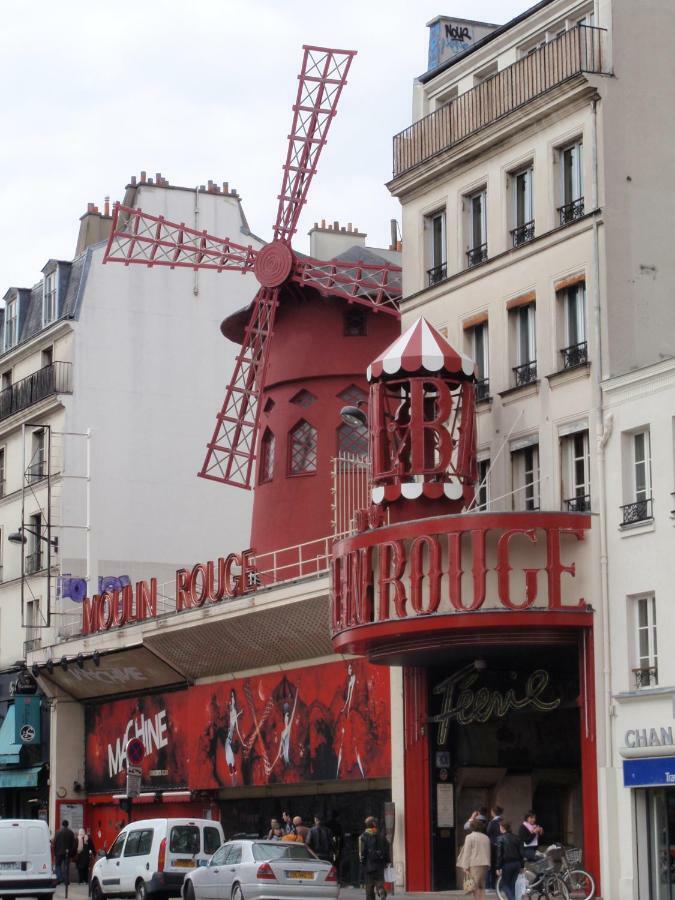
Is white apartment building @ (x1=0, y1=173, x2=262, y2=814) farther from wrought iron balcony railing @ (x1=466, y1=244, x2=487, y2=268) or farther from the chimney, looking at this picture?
wrought iron balcony railing @ (x1=466, y1=244, x2=487, y2=268)

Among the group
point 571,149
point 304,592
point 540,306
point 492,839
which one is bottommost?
point 492,839

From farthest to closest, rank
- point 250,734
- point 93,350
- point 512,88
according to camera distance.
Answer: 1. point 93,350
2. point 250,734
3. point 512,88

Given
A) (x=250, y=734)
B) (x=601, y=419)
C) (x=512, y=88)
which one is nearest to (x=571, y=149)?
(x=512, y=88)

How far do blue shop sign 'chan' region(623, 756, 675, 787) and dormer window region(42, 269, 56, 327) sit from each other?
25.4 metres

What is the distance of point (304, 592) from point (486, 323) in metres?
5.69

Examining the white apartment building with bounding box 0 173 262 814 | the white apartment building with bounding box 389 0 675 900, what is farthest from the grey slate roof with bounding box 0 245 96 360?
the white apartment building with bounding box 389 0 675 900

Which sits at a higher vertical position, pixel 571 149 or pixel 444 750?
pixel 571 149

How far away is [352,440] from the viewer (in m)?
33.5

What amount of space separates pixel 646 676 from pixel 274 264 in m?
13.7

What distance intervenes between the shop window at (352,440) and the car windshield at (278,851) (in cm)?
1110

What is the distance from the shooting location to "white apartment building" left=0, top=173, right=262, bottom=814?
4234cm

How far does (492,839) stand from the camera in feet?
81.1

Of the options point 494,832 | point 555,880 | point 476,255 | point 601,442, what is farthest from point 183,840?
point 476,255

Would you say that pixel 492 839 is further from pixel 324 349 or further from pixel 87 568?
pixel 87 568
